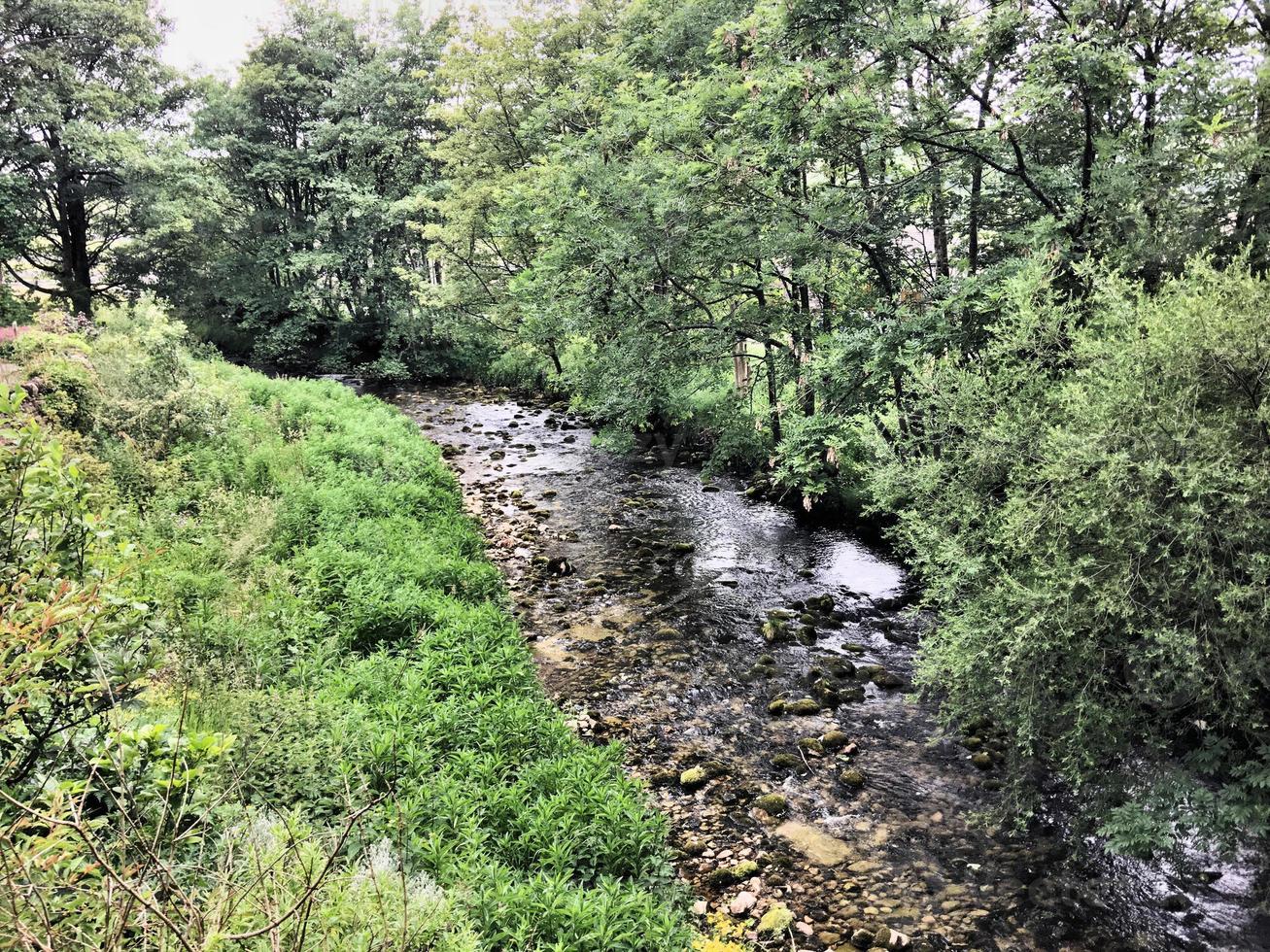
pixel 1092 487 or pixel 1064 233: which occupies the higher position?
pixel 1064 233

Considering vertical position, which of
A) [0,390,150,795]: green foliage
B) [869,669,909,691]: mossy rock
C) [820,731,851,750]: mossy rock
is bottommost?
[820,731,851,750]: mossy rock

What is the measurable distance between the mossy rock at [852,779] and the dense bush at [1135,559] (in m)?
1.24

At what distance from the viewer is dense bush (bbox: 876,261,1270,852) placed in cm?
435

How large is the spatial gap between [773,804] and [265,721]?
430 cm

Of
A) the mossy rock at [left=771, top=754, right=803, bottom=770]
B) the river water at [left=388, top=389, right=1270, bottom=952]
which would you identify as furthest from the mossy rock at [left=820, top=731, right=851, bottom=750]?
the mossy rock at [left=771, top=754, right=803, bottom=770]

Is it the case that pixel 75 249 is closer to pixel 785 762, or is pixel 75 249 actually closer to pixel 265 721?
pixel 265 721

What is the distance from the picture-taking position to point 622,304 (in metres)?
13.5

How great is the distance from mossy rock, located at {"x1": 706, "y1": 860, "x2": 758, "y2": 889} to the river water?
2 cm

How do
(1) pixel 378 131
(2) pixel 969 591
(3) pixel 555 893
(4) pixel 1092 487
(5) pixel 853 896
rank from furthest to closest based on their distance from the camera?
1. (1) pixel 378 131
2. (2) pixel 969 591
3. (5) pixel 853 896
4. (4) pixel 1092 487
5. (3) pixel 555 893

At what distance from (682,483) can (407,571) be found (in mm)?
8170

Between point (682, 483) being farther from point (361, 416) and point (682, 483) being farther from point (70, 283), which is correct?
point (70, 283)

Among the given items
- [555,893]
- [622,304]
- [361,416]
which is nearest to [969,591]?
[555,893]

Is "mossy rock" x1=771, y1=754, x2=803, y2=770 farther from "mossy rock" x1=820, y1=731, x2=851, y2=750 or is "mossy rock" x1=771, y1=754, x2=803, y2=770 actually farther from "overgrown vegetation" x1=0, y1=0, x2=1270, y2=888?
"overgrown vegetation" x1=0, y1=0, x2=1270, y2=888

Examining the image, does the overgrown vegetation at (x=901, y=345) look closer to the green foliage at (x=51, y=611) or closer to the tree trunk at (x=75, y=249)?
the tree trunk at (x=75, y=249)
